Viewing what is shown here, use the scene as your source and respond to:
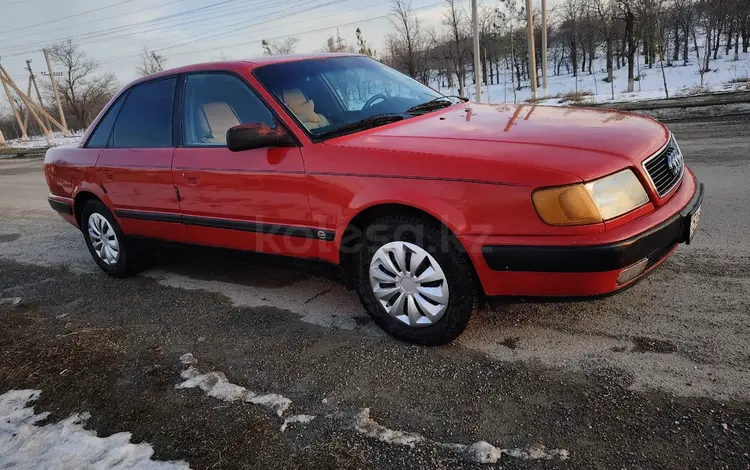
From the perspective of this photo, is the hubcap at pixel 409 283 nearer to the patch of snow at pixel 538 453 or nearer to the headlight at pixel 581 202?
the headlight at pixel 581 202

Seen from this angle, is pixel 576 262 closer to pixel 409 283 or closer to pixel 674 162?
pixel 409 283

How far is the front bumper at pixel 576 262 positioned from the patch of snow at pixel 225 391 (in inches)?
44.9

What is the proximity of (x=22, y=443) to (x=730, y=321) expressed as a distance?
3.49 meters

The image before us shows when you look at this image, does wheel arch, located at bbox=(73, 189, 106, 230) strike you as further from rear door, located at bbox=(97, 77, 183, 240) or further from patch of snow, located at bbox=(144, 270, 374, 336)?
patch of snow, located at bbox=(144, 270, 374, 336)

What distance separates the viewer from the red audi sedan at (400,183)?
226 centimetres

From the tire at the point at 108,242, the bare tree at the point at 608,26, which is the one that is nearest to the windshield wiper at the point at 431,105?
the tire at the point at 108,242

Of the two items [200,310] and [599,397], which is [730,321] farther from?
[200,310]

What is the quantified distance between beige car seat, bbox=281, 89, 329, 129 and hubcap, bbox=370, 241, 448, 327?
2.93 feet

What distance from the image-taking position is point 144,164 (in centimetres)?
382

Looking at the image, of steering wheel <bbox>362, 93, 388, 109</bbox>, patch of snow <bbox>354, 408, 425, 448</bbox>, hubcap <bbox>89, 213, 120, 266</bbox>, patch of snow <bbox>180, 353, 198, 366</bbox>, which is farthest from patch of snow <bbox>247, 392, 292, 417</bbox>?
hubcap <bbox>89, 213, 120, 266</bbox>

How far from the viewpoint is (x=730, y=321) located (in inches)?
103

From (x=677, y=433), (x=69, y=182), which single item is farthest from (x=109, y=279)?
(x=677, y=433)

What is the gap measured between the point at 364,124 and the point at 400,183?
26.5 inches

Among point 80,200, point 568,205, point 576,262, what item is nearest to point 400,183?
point 568,205
